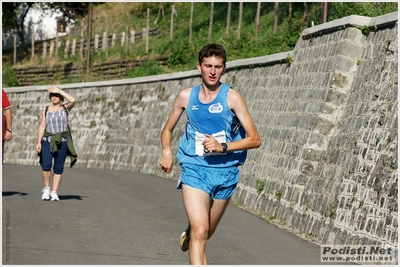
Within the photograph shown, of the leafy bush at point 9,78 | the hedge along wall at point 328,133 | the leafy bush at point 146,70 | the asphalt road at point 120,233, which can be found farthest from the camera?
the leafy bush at point 9,78

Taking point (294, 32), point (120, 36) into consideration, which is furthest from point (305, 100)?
point (120, 36)

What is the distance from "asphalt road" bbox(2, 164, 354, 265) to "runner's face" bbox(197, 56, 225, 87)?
7.06 feet

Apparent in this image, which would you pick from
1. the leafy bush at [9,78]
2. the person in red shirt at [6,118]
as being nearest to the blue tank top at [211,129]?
the person in red shirt at [6,118]

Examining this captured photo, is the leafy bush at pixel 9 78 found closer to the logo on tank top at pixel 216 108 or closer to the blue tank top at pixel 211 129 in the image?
the blue tank top at pixel 211 129

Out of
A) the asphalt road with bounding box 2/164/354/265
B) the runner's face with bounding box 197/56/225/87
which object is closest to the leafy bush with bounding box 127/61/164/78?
the asphalt road with bounding box 2/164/354/265

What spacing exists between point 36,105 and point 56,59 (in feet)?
27.3

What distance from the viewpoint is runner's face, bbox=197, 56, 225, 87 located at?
7.92m

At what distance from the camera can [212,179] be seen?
7.98 meters

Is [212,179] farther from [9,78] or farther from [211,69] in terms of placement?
[9,78]

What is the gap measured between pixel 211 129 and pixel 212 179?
1.23ft

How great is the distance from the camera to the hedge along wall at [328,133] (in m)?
10.8

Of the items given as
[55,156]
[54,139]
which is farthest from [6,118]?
[55,156]

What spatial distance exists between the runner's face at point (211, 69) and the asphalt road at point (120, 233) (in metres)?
2.15

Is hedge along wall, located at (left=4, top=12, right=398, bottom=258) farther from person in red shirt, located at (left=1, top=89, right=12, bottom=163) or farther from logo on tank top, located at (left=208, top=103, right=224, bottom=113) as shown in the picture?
person in red shirt, located at (left=1, top=89, right=12, bottom=163)
